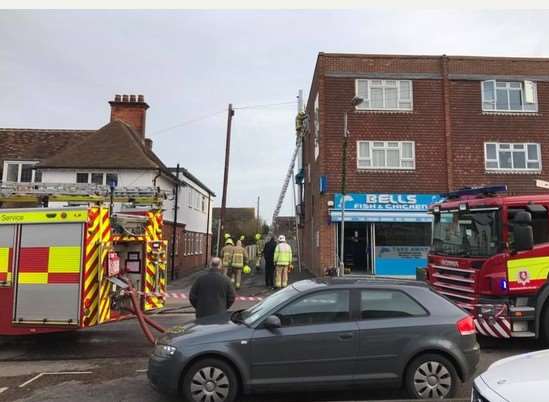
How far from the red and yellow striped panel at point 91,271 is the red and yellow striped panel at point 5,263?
1.36m

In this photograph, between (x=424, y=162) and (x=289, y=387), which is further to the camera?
(x=424, y=162)

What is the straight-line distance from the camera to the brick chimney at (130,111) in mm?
26503

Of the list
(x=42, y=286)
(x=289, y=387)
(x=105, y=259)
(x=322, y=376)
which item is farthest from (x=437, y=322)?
(x=42, y=286)

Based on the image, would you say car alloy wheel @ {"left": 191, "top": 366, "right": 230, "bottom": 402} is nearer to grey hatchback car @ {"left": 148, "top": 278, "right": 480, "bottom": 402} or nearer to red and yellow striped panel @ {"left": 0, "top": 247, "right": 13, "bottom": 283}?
grey hatchback car @ {"left": 148, "top": 278, "right": 480, "bottom": 402}

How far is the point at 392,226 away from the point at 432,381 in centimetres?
1505

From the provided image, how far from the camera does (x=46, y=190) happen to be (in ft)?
31.9

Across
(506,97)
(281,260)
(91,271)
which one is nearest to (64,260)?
(91,271)

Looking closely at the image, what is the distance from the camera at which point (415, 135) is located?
20.7m

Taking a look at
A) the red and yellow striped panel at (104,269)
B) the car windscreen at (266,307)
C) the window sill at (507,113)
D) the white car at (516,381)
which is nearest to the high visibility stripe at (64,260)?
the red and yellow striped panel at (104,269)

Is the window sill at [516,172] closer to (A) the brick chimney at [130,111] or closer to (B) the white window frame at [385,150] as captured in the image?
(B) the white window frame at [385,150]

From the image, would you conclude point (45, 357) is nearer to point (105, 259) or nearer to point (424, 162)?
point (105, 259)

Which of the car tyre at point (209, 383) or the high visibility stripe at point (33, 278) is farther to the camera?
the high visibility stripe at point (33, 278)

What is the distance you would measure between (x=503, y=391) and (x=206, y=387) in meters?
3.19

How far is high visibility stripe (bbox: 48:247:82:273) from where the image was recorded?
27.0 feet
